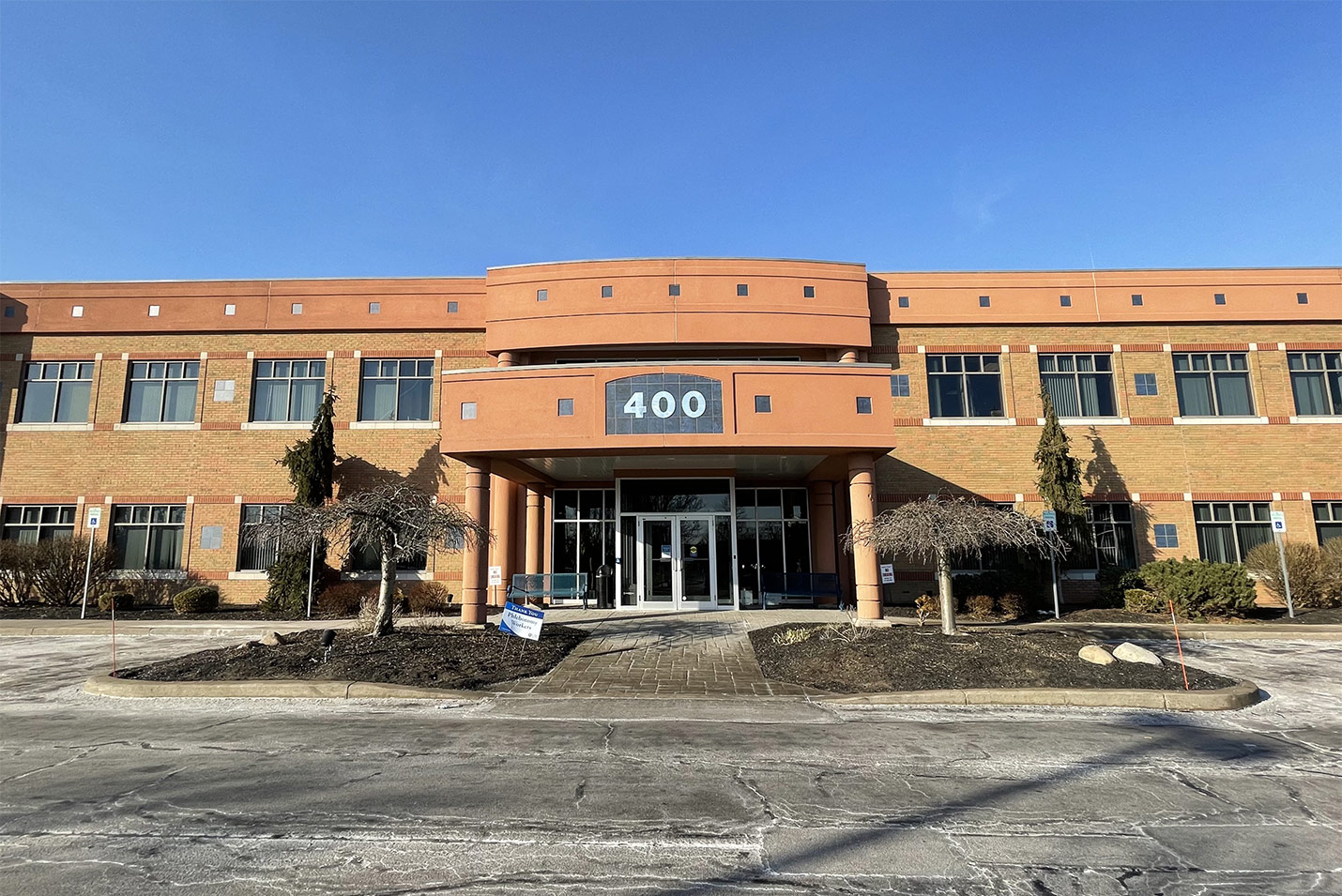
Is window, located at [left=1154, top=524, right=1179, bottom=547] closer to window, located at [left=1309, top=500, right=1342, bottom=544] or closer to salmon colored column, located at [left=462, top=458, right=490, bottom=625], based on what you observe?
window, located at [left=1309, top=500, right=1342, bottom=544]

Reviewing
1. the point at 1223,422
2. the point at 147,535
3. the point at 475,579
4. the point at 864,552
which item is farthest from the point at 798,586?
the point at 147,535

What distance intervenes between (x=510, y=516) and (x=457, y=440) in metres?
4.20

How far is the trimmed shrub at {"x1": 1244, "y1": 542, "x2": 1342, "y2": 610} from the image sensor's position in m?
17.4

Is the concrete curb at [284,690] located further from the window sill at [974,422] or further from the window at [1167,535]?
the window at [1167,535]

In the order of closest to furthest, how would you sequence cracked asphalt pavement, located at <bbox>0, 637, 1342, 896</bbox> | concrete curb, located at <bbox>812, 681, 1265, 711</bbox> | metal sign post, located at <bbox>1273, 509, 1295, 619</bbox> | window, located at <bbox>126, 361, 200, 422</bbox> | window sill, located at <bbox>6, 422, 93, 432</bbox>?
cracked asphalt pavement, located at <bbox>0, 637, 1342, 896</bbox> → concrete curb, located at <bbox>812, 681, 1265, 711</bbox> → metal sign post, located at <bbox>1273, 509, 1295, 619</bbox> → window sill, located at <bbox>6, 422, 93, 432</bbox> → window, located at <bbox>126, 361, 200, 422</bbox>

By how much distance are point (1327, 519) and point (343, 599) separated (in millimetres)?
28154

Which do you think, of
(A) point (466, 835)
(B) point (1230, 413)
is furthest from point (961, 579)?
(A) point (466, 835)

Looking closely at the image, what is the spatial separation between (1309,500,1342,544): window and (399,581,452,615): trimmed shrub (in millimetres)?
25222

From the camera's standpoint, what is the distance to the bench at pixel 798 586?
18438mm

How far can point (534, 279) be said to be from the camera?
20.9 metres

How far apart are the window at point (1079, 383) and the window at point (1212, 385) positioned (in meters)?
2.04

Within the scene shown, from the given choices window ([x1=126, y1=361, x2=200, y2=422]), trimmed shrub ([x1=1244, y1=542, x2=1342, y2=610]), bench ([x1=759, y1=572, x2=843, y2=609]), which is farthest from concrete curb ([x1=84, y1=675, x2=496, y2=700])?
trimmed shrub ([x1=1244, y1=542, x2=1342, y2=610])

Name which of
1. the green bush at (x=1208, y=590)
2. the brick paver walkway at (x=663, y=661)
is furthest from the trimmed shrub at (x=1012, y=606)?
the brick paver walkway at (x=663, y=661)

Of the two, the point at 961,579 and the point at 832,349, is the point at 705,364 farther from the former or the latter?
the point at 961,579
